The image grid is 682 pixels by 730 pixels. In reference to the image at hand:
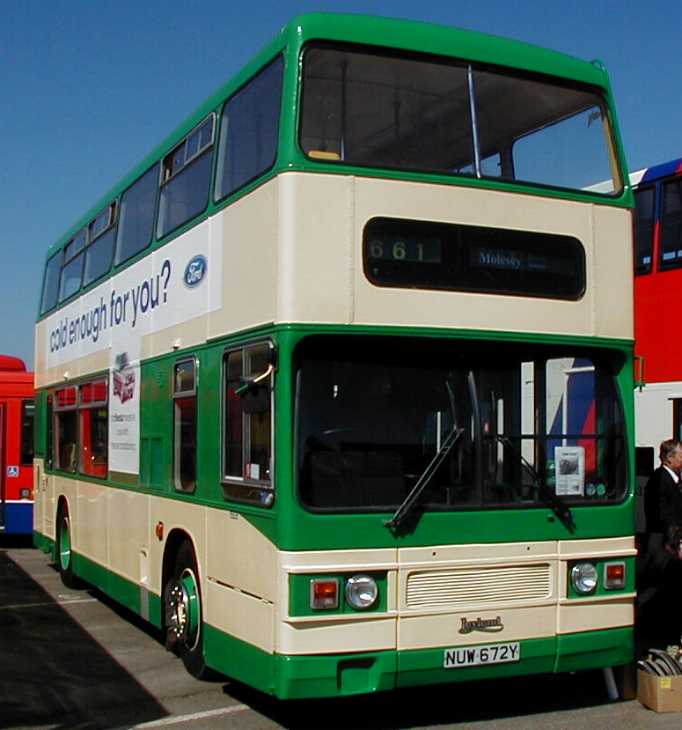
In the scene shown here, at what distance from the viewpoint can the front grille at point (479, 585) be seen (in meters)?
6.75

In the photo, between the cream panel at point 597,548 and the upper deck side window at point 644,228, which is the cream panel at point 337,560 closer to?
the cream panel at point 597,548

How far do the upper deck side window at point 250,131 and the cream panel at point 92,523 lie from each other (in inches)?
180

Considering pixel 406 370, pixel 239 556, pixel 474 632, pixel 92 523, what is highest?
pixel 406 370

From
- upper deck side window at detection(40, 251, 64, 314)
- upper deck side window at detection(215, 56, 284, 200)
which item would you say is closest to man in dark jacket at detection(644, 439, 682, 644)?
upper deck side window at detection(215, 56, 284, 200)

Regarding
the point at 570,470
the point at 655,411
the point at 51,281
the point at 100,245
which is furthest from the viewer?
the point at 51,281

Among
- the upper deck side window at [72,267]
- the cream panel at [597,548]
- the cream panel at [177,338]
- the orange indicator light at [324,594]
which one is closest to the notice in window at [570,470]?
the cream panel at [597,548]

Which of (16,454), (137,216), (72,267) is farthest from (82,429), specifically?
(16,454)

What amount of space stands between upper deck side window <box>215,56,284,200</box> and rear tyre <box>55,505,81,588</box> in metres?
6.72

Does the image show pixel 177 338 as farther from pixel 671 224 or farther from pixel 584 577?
pixel 671 224

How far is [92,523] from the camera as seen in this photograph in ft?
39.4

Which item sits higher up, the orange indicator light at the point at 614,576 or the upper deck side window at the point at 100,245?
the upper deck side window at the point at 100,245

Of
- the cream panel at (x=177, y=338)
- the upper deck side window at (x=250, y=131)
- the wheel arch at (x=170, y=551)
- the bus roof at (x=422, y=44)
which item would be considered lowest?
the wheel arch at (x=170, y=551)

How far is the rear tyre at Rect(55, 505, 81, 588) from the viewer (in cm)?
1338

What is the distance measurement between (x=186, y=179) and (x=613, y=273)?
137 inches
